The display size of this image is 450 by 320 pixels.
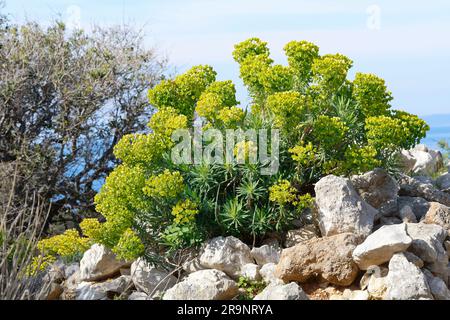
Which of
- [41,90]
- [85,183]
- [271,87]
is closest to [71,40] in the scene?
[41,90]

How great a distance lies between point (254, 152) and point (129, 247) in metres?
1.57

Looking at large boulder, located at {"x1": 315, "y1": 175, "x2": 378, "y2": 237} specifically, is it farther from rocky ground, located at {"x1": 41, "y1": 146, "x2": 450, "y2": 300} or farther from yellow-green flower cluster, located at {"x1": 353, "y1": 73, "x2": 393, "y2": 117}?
yellow-green flower cluster, located at {"x1": 353, "y1": 73, "x2": 393, "y2": 117}

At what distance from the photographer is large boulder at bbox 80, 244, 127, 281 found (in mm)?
7855

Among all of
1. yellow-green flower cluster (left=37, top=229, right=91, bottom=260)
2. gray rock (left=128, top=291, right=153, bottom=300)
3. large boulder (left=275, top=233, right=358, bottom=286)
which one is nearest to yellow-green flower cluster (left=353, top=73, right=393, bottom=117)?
large boulder (left=275, top=233, right=358, bottom=286)

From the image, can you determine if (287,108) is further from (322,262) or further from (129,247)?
(129,247)

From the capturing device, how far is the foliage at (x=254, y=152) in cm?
735

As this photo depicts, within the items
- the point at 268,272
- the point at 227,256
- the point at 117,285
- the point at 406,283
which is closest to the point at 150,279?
the point at 117,285

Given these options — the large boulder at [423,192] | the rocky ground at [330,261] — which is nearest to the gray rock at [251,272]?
the rocky ground at [330,261]

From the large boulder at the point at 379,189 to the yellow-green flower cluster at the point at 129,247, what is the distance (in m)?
2.57

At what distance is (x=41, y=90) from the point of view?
1108 cm

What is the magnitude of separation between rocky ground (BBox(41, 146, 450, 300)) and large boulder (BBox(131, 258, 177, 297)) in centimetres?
1

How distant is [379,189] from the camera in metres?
8.10

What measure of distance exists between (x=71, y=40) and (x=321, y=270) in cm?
660
